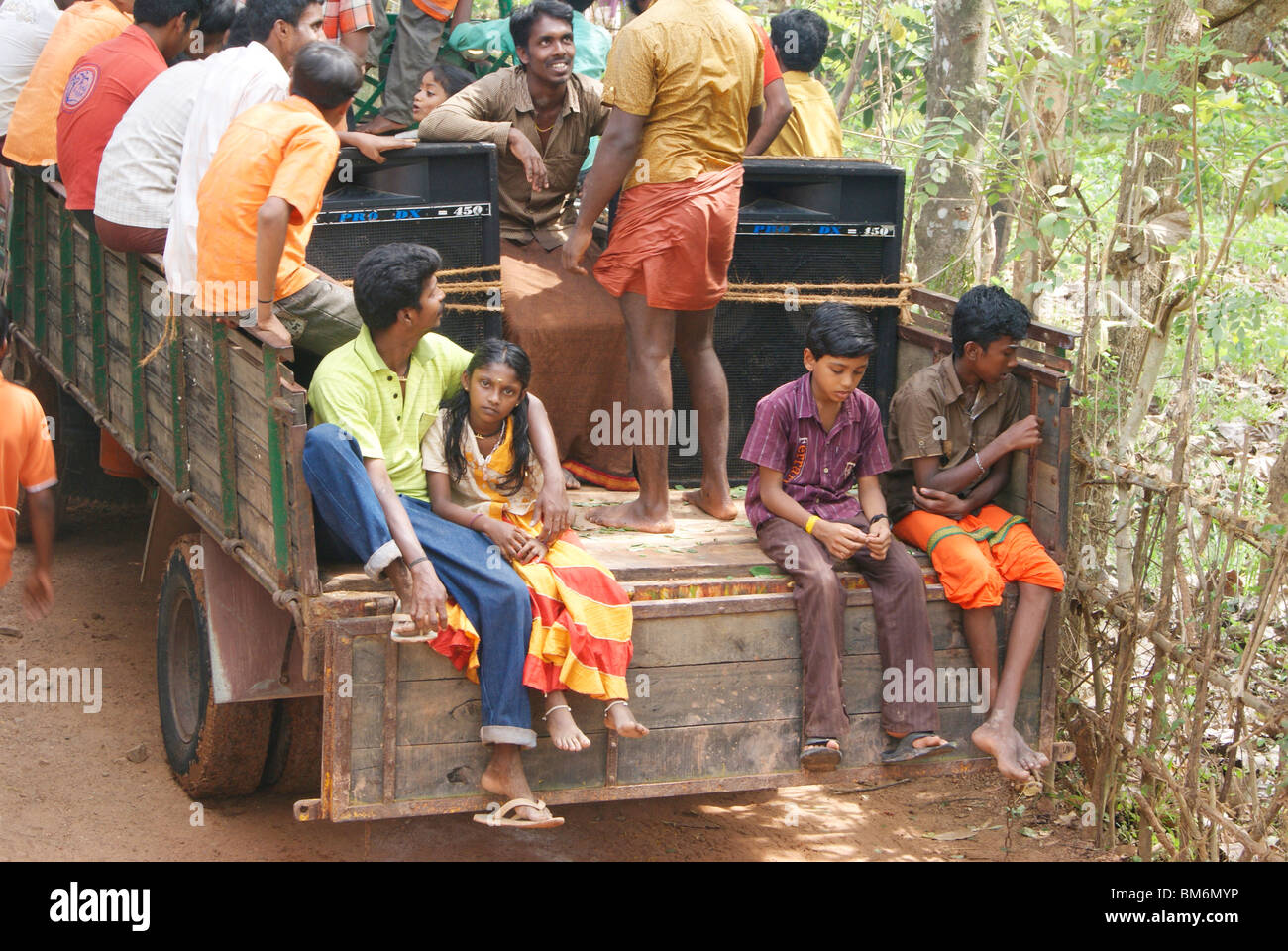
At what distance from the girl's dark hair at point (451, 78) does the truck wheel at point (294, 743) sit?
8.61 ft

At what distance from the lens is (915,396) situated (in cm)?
407

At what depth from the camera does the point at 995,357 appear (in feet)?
13.1

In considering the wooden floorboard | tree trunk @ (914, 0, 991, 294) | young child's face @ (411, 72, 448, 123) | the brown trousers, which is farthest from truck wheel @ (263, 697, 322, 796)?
tree trunk @ (914, 0, 991, 294)

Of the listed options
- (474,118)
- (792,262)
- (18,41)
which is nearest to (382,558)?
(474,118)

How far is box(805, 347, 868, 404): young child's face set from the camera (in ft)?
12.4

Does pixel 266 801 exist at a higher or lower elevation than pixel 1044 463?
lower

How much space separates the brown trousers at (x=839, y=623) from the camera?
3520 millimetres

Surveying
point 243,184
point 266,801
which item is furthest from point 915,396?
point 266,801

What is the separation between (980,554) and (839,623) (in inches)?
19.5

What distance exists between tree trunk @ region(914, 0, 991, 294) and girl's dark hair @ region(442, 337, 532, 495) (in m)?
3.08

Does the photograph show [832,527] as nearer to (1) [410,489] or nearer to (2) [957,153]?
(1) [410,489]

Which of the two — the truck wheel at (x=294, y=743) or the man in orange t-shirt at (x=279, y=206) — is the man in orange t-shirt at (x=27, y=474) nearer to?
the man in orange t-shirt at (x=279, y=206)

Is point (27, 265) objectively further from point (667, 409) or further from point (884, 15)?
point (884, 15)

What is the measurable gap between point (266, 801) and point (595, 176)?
237cm
